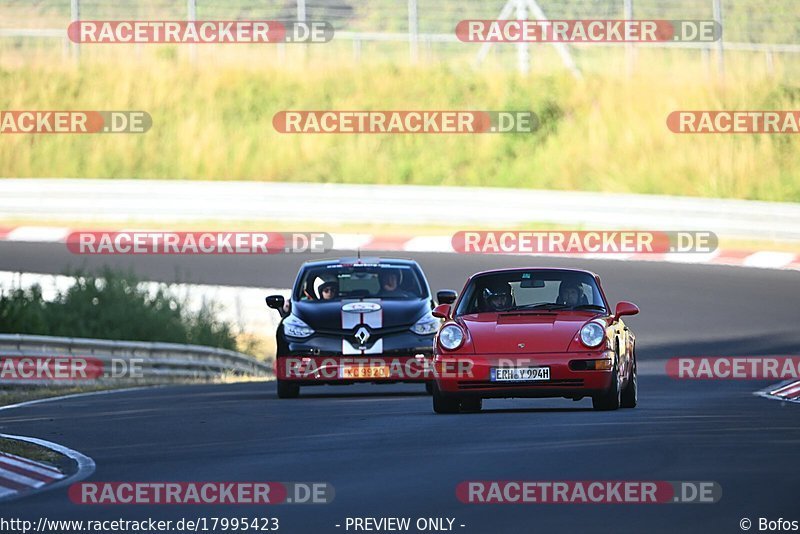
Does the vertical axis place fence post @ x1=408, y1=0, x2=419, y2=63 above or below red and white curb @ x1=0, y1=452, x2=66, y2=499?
above

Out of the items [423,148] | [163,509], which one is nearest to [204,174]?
[423,148]

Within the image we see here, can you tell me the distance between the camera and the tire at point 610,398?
1602 centimetres

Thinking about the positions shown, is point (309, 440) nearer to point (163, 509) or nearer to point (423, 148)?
point (163, 509)

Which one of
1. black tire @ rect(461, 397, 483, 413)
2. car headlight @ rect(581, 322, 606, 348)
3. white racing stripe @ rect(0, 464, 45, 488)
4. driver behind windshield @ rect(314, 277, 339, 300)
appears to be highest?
driver behind windshield @ rect(314, 277, 339, 300)

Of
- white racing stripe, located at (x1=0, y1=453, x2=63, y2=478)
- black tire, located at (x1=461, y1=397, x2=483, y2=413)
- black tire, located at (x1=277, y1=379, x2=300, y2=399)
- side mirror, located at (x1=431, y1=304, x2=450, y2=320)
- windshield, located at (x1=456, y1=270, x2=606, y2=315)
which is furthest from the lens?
black tire, located at (x1=277, y1=379, x2=300, y2=399)

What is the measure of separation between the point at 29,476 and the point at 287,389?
774 cm

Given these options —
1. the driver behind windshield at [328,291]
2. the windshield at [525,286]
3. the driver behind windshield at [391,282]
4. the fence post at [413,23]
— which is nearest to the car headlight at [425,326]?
the driver behind windshield at [391,282]

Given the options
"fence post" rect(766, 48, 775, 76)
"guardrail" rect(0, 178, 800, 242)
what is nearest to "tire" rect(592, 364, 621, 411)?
"guardrail" rect(0, 178, 800, 242)

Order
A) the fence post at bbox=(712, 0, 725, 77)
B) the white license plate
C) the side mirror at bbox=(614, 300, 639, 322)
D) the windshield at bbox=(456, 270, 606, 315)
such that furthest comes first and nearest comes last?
the fence post at bbox=(712, 0, 725, 77) → the windshield at bbox=(456, 270, 606, 315) → the side mirror at bbox=(614, 300, 639, 322) → the white license plate

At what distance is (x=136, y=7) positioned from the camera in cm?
4744

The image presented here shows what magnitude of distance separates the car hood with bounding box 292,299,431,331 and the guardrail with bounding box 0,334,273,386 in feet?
15.6

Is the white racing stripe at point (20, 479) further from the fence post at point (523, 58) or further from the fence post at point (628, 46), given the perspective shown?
the fence post at point (523, 58)

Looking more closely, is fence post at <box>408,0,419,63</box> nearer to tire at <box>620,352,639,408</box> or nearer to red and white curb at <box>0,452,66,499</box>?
tire at <box>620,352,639,408</box>

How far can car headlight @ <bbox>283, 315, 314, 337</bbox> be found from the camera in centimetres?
1928
